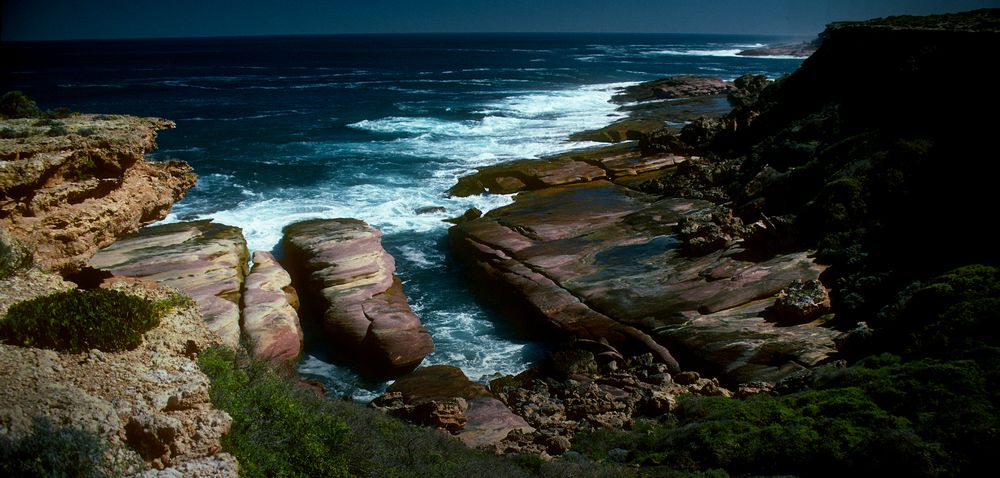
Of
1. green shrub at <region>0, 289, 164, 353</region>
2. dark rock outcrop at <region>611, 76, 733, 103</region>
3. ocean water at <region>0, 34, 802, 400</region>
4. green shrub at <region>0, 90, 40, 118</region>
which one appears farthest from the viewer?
dark rock outcrop at <region>611, 76, 733, 103</region>

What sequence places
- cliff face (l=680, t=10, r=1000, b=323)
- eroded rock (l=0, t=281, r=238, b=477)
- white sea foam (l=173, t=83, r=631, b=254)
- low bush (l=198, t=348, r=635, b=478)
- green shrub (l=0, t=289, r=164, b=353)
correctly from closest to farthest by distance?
eroded rock (l=0, t=281, r=238, b=477)
green shrub (l=0, t=289, r=164, b=353)
low bush (l=198, t=348, r=635, b=478)
cliff face (l=680, t=10, r=1000, b=323)
white sea foam (l=173, t=83, r=631, b=254)

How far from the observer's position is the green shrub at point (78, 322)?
7715 mm

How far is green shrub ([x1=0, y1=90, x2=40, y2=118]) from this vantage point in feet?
43.6

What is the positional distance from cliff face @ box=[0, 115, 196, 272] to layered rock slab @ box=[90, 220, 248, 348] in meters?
5.40

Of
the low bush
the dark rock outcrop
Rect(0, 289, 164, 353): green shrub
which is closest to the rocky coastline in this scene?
Rect(0, 289, 164, 353): green shrub

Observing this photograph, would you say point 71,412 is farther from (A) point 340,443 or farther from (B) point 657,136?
(B) point 657,136

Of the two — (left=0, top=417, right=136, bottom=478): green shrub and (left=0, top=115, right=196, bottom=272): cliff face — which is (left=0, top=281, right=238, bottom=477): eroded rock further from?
(left=0, top=115, right=196, bottom=272): cliff face

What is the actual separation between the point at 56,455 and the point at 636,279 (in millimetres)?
17964

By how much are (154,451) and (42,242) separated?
20.5ft

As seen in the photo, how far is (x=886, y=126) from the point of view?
2614cm

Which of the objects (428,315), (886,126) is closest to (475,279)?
(428,315)

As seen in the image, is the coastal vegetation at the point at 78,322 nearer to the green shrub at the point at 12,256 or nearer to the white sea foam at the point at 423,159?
the green shrub at the point at 12,256

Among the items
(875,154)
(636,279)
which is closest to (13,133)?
(636,279)

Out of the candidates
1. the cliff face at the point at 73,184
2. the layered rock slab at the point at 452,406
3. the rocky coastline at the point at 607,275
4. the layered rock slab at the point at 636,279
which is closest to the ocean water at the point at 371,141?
the layered rock slab at the point at 452,406
